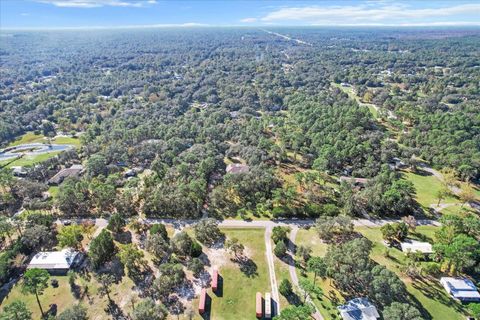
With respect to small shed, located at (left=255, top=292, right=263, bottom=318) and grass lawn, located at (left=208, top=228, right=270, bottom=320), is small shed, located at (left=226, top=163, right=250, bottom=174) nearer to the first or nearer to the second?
grass lawn, located at (left=208, top=228, right=270, bottom=320)

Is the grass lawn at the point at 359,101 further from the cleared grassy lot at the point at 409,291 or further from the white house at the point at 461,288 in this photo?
the white house at the point at 461,288

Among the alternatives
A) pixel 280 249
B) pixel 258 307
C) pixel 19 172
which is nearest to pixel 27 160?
pixel 19 172

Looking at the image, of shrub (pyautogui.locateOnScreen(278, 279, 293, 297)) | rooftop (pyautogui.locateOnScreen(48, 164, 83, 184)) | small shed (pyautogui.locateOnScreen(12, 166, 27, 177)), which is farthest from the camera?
small shed (pyautogui.locateOnScreen(12, 166, 27, 177))

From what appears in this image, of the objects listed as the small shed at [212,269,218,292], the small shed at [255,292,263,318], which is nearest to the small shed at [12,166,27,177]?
the small shed at [212,269,218,292]

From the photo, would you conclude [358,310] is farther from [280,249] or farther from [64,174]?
[64,174]

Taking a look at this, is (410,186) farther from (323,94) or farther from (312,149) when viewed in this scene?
(323,94)

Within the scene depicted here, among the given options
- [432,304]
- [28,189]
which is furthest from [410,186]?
[28,189]
